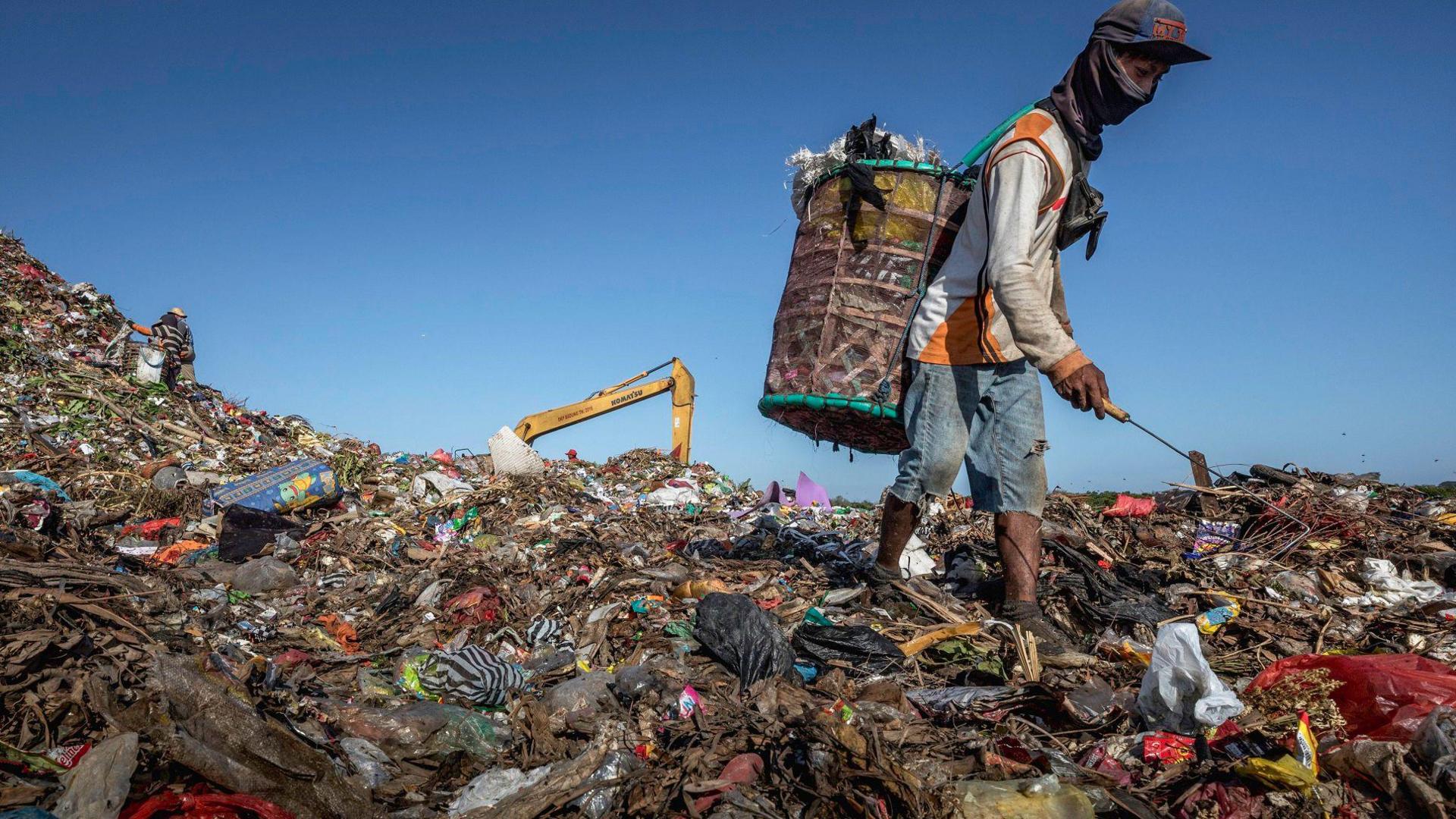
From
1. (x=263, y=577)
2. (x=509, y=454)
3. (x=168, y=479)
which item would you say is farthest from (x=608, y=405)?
(x=263, y=577)

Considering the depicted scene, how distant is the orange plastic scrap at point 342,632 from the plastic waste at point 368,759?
1.34 meters

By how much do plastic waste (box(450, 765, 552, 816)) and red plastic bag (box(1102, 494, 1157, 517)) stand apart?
4354 millimetres

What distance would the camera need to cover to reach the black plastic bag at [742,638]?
2.71 m

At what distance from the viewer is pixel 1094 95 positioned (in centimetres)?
301

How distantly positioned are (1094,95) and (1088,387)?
106 centimetres

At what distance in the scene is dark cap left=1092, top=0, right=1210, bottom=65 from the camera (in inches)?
115

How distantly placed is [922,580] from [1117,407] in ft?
3.99

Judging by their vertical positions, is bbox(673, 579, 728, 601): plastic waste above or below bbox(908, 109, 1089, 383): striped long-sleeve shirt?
below

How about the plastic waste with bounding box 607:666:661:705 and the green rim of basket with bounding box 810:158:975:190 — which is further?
the green rim of basket with bounding box 810:158:975:190

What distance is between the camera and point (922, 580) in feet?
12.4

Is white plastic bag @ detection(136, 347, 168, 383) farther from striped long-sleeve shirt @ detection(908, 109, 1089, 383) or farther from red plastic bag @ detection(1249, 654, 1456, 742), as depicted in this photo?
red plastic bag @ detection(1249, 654, 1456, 742)

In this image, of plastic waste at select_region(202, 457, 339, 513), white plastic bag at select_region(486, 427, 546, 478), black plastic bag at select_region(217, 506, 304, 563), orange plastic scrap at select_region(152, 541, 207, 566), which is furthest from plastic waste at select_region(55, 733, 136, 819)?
white plastic bag at select_region(486, 427, 546, 478)

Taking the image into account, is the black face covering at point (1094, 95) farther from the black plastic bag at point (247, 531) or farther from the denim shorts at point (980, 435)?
the black plastic bag at point (247, 531)

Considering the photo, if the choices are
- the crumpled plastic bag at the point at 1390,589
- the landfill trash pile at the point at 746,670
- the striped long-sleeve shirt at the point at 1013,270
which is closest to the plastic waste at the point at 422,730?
the landfill trash pile at the point at 746,670
